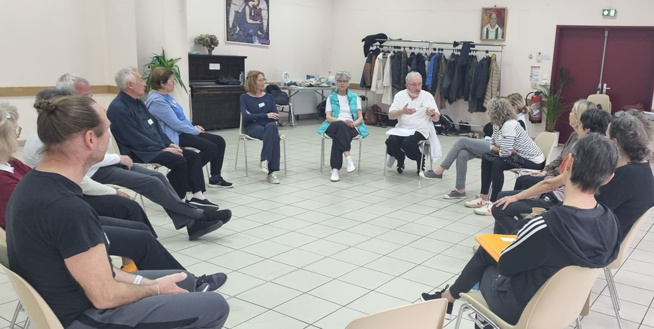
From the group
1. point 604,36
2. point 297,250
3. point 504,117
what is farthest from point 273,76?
point 297,250

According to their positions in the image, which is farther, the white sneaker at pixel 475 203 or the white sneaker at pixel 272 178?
the white sneaker at pixel 272 178

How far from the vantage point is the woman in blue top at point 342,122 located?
6.28 metres

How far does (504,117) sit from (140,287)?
379 cm

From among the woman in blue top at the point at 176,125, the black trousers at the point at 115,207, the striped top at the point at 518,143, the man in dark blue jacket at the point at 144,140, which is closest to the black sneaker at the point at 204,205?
the man in dark blue jacket at the point at 144,140

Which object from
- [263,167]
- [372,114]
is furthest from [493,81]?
[263,167]

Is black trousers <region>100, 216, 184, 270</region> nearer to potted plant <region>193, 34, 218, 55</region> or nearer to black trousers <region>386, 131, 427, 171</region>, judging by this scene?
black trousers <region>386, 131, 427, 171</region>

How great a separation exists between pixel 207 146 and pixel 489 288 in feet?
12.0

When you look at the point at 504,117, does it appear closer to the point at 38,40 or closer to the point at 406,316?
the point at 406,316

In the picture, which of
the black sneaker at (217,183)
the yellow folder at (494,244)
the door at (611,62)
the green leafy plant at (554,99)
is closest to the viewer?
the yellow folder at (494,244)

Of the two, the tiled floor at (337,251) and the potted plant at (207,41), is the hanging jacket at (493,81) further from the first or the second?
the potted plant at (207,41)

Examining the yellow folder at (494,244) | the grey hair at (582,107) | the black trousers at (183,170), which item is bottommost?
the black trousers at (183,170)

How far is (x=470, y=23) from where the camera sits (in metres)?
10.2

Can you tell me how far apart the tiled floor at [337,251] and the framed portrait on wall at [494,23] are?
455 cm

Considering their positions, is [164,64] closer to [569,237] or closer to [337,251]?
[337,251]
